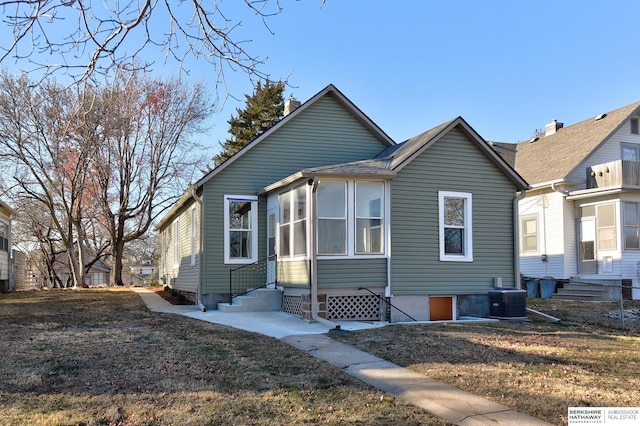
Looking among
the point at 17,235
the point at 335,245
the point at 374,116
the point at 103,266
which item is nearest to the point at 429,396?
the point at 335,245

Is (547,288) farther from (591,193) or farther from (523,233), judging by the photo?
(591,193)

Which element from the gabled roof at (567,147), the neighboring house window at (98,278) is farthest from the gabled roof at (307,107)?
the neighboring house window at (98,278)

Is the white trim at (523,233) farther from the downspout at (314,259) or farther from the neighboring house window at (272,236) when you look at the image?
the downspout at (314,259)

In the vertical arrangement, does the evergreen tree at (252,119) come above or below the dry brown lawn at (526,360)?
above

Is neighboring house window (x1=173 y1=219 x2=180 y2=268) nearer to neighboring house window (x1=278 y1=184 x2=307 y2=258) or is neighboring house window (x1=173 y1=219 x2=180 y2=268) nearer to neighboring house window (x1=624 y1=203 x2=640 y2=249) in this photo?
neighboring house window (x1=278 y1=184 x2=307 y2=258)

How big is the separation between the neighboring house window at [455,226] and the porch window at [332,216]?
248 cm

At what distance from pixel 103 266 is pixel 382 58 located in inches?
2513

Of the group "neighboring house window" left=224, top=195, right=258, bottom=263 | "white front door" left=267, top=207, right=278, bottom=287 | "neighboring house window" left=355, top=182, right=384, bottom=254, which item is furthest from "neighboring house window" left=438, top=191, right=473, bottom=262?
"neighboring house window" left=224, top=195, right=258, bottom=263

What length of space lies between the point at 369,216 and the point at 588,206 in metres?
11.4

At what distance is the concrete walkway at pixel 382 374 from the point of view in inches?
220

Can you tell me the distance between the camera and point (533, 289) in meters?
20.5

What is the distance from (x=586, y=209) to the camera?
20.7m

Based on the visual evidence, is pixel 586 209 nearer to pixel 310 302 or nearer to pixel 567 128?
pixel 567 128

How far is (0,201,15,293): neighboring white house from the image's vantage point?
25.6 meters
